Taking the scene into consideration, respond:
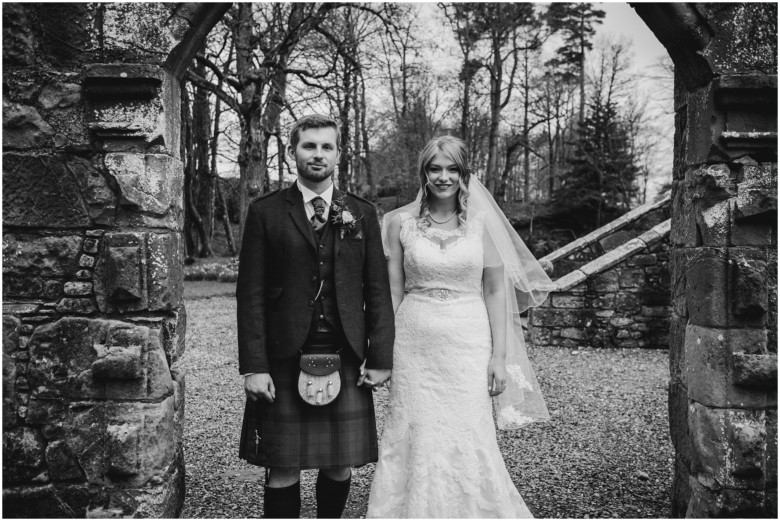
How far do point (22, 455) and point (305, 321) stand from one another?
1635mm

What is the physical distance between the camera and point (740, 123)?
3.08 metres

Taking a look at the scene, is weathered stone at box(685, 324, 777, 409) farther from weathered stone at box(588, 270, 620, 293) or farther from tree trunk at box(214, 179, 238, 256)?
tree trunk at box(214, 179, 238, 256)

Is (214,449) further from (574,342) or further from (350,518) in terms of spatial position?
(574,342)

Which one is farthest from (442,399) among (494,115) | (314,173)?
(494,115)

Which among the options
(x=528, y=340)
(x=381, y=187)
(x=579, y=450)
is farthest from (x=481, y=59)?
(x=579, y=450)

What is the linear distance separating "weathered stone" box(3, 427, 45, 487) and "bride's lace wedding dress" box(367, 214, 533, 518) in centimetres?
168

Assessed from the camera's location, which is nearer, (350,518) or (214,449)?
(350,518)

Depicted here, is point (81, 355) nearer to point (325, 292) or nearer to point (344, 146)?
point (325, 292)

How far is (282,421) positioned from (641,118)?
80.1ft

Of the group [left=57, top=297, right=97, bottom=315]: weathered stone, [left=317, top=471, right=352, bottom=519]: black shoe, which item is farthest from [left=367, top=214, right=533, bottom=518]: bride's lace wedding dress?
[left=57, top=297, right=97, bottom=315]: weathered stone

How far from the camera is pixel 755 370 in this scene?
9.95 feet

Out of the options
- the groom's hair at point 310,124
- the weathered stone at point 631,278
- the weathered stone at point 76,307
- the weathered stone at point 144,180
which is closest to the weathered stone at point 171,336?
the weathered stone at point 76,307

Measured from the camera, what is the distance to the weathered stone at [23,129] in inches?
121

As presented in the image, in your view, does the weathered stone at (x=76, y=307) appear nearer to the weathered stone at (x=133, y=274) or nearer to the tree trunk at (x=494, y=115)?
the weathered stone at (x=133, y=274)
